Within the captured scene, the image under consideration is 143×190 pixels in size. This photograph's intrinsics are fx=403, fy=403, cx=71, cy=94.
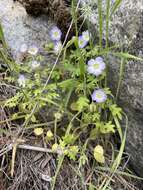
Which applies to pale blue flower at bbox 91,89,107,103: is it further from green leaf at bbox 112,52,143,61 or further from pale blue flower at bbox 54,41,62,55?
pale blue flower at bbox 54,41,62,55

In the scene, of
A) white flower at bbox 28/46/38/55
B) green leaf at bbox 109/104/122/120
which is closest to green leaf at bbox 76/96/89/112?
green leaf at bbox 109/104/122/120

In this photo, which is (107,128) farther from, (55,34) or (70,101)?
(55,34)

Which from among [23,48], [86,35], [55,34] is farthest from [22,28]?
[86,35]

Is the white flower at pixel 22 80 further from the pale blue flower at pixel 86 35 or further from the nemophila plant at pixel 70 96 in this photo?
the pale blue flower at pixel 86 35

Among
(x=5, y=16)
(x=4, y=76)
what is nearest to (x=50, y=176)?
(x=4, y=76)

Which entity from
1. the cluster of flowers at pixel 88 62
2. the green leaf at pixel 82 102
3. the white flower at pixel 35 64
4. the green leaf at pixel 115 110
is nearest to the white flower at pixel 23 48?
the cluster of flowers at pixel 88 62

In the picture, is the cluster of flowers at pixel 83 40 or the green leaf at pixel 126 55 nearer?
the green leaf at pixel 126 55
